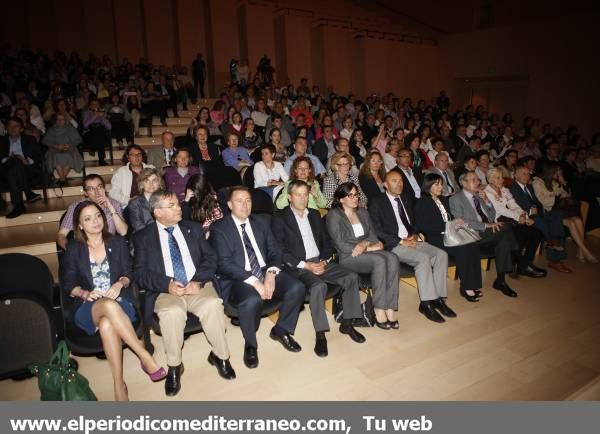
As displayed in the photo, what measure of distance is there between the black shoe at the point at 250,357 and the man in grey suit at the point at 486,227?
98.9 inches

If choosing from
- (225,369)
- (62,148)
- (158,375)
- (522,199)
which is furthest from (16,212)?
(522,199)

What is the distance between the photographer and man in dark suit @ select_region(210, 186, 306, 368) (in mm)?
2785

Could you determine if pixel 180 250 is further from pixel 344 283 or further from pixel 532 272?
pixel 532 272

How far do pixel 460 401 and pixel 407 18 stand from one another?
16444 millimetres

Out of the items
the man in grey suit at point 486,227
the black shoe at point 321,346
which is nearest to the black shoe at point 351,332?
the black shoe at point 321,346

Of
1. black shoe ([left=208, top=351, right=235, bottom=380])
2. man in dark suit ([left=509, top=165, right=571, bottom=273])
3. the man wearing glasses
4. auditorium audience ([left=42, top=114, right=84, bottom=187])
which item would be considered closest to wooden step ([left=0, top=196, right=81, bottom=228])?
auditorium audience ([left=42, top=114, right=84, bottom=187])

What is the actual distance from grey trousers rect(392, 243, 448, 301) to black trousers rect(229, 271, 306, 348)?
3.68 ft

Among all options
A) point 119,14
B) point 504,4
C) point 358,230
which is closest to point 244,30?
point 119,14

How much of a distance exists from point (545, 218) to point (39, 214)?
20.1 ft

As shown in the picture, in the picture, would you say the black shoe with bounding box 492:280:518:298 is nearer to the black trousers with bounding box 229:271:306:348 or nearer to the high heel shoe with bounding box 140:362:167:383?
the black trousers with bounding box 229:271:306:348

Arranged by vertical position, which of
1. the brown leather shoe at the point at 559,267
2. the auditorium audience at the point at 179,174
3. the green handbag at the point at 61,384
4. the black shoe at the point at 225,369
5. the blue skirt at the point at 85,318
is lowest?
the black shoe at the point at 225,369

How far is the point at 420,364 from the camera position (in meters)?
2.75

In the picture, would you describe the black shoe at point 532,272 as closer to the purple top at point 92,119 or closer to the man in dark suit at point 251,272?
the man in dark suit at point 251,272

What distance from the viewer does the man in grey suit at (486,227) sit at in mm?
3918
